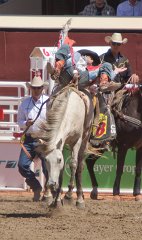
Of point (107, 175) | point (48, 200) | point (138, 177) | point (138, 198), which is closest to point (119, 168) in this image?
point (138, 177)

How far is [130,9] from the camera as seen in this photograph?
1427 centimetres

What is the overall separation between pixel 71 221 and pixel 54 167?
0.64 meters

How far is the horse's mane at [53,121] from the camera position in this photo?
8523mm

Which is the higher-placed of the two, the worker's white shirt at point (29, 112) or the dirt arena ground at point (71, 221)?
the worker's white shirt at point (29, 112)

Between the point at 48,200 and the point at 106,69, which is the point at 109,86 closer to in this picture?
the point at 106,69

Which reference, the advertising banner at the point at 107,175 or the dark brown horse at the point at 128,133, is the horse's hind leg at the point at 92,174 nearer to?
the dark brown horse at the point at 128,133

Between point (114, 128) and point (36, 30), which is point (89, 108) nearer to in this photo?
point (114, 128)

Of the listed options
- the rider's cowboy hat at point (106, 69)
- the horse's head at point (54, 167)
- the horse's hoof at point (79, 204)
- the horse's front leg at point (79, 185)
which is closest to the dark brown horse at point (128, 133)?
the rider's cowboy hat at point (106, 69)

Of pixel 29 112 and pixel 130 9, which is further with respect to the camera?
pixel 130 9

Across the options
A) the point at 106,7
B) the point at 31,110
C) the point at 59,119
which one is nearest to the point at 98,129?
the point at 31,110

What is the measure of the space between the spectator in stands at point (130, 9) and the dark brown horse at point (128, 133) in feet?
10.8

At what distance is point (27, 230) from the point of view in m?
7.97

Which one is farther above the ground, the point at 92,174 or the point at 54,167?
the point at 54,167

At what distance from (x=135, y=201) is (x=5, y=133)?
2.19 meters
